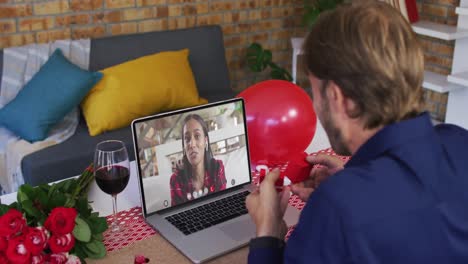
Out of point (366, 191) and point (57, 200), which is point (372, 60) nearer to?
point (366, 191)

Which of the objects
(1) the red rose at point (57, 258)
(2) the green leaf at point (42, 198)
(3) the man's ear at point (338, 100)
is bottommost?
(1) the red rose at point (57, 258)

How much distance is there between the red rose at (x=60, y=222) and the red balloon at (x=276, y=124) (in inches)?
28.2

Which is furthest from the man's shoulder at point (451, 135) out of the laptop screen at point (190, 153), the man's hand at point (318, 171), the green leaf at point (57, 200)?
the green leaf at point (57, 200)

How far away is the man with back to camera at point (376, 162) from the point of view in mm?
961

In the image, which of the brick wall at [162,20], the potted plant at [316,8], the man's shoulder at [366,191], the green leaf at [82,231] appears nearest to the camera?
the man's shoulder at [366,191]

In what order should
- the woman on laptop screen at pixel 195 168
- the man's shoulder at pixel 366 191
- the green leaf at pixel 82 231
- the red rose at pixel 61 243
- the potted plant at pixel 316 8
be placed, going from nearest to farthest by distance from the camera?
the man's shoulder at pixel 366 191
the red rose at pixel 61 243
the green leaf at pixel 82 231
the woman on laptop screen at pixel 195 168
the potted plant at pixel 316 8

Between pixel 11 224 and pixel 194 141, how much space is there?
22.5 inches

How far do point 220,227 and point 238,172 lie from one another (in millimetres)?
253

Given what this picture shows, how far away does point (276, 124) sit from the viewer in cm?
179

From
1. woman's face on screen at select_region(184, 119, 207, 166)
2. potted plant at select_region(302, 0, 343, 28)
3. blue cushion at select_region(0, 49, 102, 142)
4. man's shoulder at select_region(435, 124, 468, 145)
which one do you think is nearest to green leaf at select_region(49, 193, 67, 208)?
woman's face on screen at select_region(184, 119, 207, 166)

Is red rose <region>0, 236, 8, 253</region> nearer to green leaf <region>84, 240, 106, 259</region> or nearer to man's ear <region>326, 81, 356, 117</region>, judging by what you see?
green leaf <region>84, 240, 106, 259</region>

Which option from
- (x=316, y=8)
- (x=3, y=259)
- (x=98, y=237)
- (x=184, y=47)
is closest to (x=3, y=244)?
(x=3, y=259)

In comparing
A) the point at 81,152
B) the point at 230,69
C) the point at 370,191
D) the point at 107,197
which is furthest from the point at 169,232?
the point at 230,69

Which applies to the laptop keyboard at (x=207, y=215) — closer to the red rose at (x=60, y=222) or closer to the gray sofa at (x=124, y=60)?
the red rose at (x=60, y=222)
